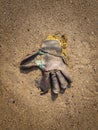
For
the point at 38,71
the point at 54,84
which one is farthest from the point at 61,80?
the point at 38,71

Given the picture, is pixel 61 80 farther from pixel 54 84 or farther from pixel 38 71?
pixel 38 71

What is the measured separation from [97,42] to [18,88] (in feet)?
2.06

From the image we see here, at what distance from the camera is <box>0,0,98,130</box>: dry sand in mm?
2035

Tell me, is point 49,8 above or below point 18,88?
above

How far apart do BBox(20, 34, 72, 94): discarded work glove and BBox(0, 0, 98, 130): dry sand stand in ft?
0.14

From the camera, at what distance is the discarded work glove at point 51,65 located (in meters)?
2.06

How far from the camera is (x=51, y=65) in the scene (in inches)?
82.1

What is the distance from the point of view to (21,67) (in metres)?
2.07

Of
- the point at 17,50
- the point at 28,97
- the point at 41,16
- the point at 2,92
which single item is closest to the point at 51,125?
the point at 28,97

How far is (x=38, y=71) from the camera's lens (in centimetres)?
208

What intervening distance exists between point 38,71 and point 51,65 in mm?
96

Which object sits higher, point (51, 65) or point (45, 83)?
point (51, 65)

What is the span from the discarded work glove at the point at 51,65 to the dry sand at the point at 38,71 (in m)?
0.04

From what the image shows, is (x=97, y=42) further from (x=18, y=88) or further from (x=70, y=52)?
(x=18, y=88)
